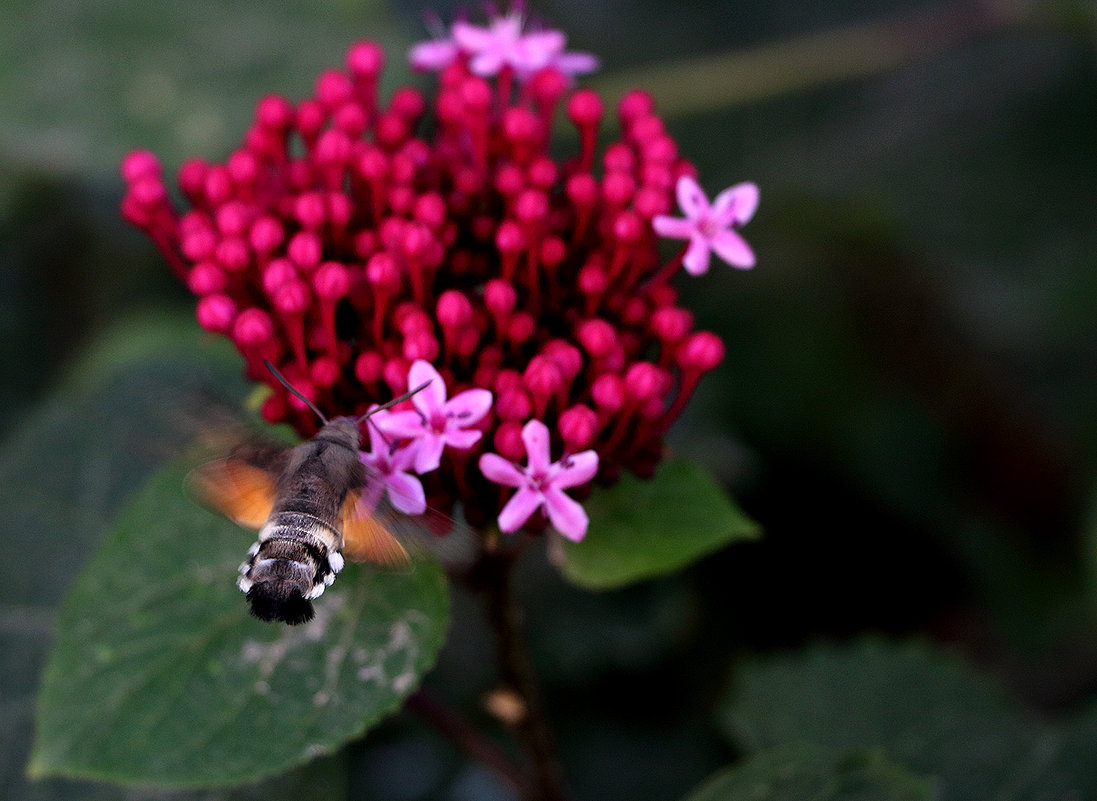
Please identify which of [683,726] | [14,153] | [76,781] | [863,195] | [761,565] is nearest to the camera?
[76,781]

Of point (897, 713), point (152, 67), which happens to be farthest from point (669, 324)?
point (152, 67)

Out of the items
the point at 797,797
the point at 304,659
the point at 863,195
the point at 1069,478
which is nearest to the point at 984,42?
the point at 863,195

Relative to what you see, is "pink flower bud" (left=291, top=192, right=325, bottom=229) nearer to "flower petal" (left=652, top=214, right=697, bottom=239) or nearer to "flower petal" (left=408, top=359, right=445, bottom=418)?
"flower petal" (left=408, top=359, right=445, bottom=418)

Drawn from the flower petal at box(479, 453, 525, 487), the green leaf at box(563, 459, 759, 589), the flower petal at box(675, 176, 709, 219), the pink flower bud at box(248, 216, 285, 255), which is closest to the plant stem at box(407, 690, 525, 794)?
the green leaf at box(563, 459, 759, 589)

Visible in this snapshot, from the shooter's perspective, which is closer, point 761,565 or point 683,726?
point 683,726

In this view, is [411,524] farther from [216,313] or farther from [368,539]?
[216,313]

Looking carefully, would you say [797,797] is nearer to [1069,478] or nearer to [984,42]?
[1069,478]
